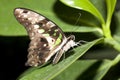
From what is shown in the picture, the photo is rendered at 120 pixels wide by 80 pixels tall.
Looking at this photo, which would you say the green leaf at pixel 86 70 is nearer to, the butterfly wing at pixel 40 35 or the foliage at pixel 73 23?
the foliage at pixel 73 23

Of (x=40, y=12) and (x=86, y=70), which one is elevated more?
(x=40, y=12)

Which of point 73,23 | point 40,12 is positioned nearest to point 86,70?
point 73,23

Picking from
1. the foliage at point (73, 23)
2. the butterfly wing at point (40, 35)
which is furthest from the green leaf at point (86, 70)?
the butterfly wing at point (40, 35)

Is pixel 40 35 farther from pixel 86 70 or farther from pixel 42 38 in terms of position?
pixel 86 70

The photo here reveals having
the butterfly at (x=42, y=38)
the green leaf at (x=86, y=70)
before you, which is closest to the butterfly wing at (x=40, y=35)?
the butterfly at (x=42, y=38)

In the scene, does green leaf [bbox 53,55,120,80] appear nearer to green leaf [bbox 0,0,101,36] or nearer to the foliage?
the foliage

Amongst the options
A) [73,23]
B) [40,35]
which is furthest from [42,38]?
[73,23]

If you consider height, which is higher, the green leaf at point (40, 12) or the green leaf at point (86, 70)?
the green leaf at point (40, 12)

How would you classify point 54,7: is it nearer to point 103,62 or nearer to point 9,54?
point 103,62
